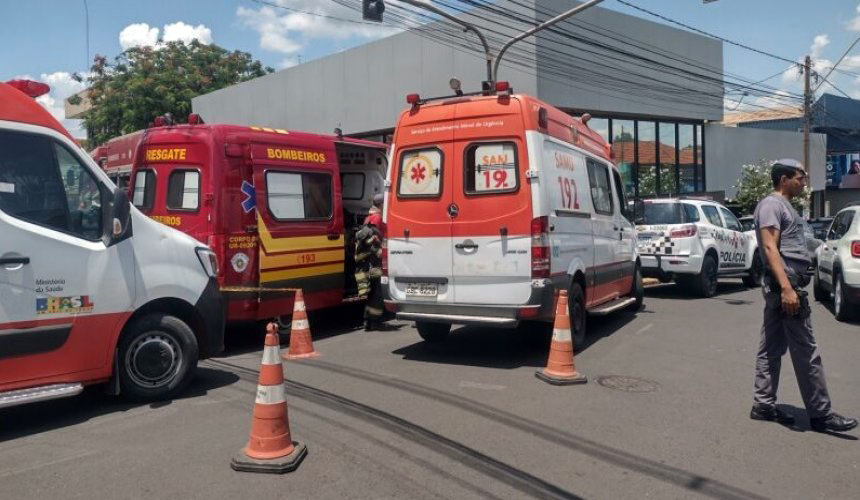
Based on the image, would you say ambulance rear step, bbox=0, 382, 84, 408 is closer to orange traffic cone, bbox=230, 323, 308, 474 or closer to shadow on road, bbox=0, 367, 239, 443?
shadow on road, bbox=0, 367, 239, 443

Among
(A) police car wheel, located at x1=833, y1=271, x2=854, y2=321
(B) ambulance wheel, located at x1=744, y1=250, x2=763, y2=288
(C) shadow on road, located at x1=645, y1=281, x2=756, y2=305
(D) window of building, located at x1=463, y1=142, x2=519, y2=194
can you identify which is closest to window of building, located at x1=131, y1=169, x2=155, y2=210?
(D) window of building, located at x1=463, y1=142, x2=519, y2=194

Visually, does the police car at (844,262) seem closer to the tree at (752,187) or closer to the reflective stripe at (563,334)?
the reflective stripe at (563,334)

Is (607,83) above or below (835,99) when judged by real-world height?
below

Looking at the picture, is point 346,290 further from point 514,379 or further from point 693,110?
point 693,110

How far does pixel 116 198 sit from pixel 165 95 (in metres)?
30.6

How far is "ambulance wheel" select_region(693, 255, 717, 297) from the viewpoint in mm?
13023

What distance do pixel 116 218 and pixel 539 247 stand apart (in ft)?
13.1

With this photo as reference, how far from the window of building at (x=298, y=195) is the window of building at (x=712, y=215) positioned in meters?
7.87

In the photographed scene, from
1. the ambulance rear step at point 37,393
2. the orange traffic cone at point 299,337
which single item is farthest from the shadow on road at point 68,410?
the orange traffic cone at point 299,337

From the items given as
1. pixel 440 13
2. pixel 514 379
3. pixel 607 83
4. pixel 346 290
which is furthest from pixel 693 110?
pixel 514 379

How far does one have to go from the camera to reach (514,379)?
22.3 ft

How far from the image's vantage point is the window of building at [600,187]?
9.13m

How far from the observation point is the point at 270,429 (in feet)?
14.5

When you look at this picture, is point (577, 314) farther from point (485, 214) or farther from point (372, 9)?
point (372, 9)
